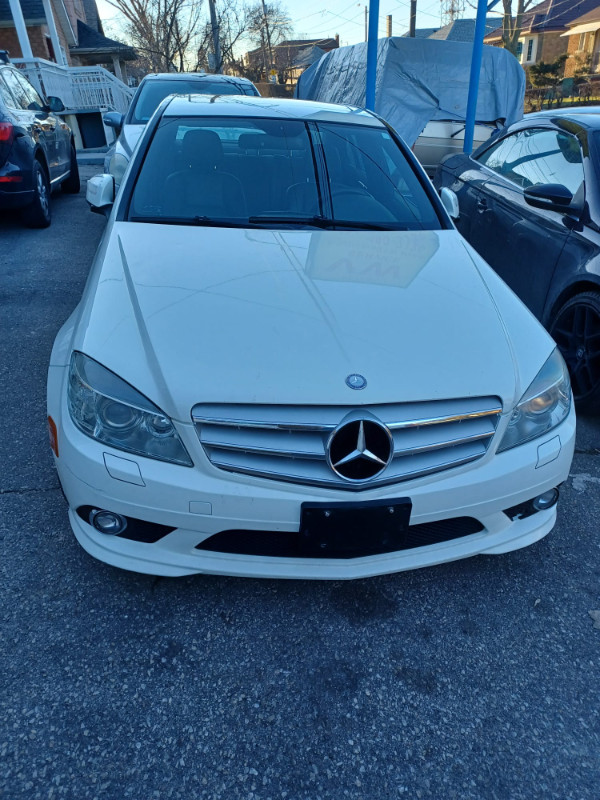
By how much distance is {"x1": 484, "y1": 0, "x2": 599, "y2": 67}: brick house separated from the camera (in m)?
42.0

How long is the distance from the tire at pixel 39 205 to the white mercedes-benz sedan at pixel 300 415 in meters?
4.51

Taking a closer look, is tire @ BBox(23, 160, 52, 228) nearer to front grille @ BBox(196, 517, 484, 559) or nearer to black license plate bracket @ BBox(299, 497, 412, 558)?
front grille @ BBox(196, 517, 484, 559)

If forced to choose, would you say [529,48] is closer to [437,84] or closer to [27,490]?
[437,84]

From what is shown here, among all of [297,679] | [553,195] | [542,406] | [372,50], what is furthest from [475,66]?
[297,679]

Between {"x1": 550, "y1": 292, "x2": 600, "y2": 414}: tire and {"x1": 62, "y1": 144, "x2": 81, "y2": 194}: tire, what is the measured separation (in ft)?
23.6

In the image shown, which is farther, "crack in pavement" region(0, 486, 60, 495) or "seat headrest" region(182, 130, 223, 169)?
"seat headrest" region(182, 130, 223, 169)

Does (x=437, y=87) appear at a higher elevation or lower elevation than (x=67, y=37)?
lower

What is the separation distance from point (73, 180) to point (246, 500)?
26.6 feet

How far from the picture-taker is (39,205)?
20.5ft

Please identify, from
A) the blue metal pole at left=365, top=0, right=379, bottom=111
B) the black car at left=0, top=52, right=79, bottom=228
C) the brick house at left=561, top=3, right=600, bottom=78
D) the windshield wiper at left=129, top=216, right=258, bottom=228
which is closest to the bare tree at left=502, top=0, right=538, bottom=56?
the brick house at left=561, top=3, right=600, bottom=78

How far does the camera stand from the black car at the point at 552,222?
3156 millimetres

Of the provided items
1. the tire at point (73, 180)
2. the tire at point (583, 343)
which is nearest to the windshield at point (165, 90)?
the tire at point (73, 180)

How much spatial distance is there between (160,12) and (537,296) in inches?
1141

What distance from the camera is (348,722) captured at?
163cm
